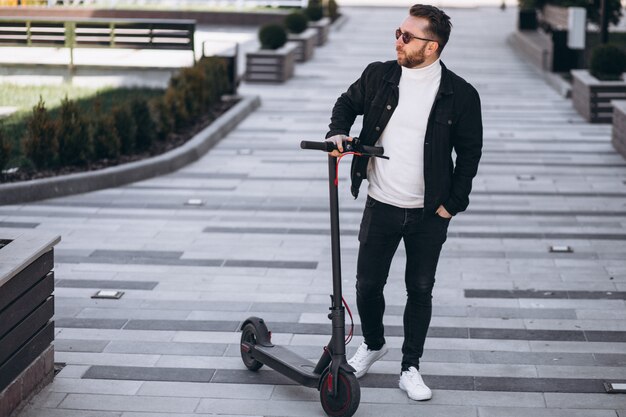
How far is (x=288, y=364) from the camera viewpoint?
5.74 m

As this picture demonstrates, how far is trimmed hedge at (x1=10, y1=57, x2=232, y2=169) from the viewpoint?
11.7 meters

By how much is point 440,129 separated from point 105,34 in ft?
50.8

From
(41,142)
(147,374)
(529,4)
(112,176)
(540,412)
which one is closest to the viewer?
(540,412)

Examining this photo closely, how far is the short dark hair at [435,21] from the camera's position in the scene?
5320 mm

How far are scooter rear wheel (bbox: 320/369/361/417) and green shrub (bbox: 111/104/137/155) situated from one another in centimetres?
760

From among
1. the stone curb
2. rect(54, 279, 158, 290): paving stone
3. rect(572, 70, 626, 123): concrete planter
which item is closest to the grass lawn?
the stone curb

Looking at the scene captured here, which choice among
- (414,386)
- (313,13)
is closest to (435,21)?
(414,386)

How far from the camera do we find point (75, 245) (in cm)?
916

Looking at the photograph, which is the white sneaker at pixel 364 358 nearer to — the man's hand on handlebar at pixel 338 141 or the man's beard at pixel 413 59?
the man's hand on handlebar at pixel 338 141

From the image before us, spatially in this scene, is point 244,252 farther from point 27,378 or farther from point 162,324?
point 27,378

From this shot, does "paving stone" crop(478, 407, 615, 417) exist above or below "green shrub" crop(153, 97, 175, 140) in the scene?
below

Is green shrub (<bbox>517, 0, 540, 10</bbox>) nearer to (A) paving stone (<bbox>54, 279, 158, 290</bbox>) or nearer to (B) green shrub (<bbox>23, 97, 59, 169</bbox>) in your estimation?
(B) green shrub (<bbox>23, 97, 59, 169</bbox>)

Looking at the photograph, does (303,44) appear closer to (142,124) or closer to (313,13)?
(313,13)

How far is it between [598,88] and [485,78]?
19.8ft
